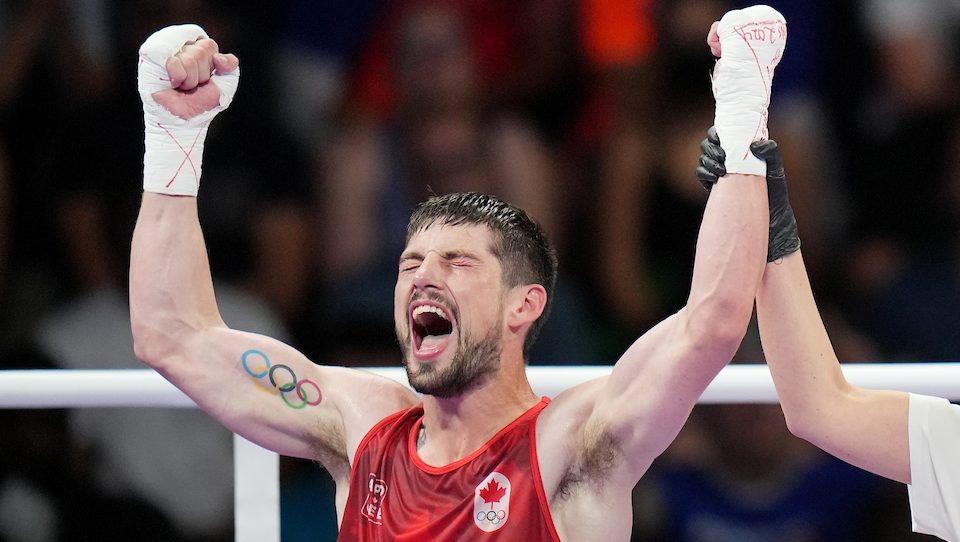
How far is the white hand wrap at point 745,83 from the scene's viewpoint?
157 centimetres

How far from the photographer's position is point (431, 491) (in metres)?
1.77

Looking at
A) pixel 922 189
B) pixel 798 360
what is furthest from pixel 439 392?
pixel 922 189

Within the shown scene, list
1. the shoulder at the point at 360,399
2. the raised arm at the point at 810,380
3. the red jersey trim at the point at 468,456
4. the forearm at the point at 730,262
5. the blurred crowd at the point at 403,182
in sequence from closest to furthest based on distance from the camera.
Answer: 1. the forearm at the point at 730,262
2. the raised arm at the point at 810,380
3. the red jersey trim at the point at 468,456
4. the shoulder at the point at 360,399
5. the blurred crowd at the point at 403,182

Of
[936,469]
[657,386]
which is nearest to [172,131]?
[657,386]

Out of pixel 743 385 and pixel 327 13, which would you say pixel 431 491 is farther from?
pixel 327 13

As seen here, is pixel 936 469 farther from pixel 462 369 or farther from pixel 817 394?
pixel 462 369

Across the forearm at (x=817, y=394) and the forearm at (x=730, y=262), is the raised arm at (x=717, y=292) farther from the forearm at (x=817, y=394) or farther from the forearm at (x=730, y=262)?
the forearm at (x=817, y=394)

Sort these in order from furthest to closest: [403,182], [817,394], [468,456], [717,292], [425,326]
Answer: [403,182]
[425,326]
[468,456]
[817,394]
[717,292]

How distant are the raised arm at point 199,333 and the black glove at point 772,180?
0.68m

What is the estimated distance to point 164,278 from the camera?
76.8 inches

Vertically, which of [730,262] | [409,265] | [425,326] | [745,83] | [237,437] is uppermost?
[745,83]

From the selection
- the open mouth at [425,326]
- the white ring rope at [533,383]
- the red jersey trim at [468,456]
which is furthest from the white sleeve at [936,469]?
the open mouth at [425,326]

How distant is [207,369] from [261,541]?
305 mm

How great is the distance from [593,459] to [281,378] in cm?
55
